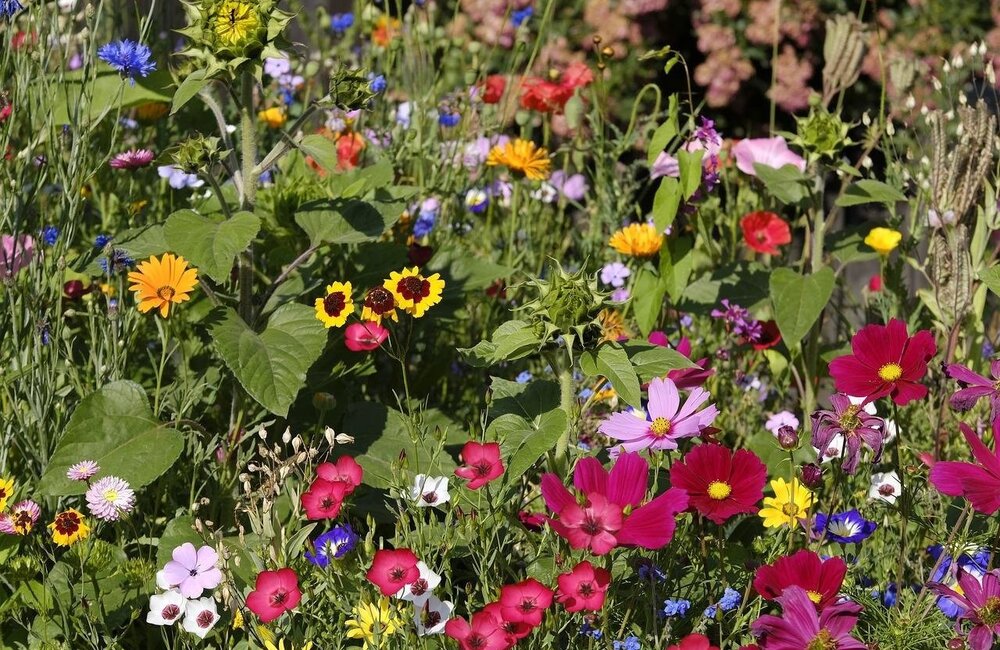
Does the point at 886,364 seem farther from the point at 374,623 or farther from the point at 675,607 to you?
the point at 374,623

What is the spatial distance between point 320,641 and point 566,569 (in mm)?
403

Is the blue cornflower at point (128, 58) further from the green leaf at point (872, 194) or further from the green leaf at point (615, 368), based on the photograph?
the green leaf at point (872, 194)

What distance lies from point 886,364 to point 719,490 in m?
0.34

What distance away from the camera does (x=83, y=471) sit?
1.83 m

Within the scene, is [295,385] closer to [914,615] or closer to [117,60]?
[117,60]

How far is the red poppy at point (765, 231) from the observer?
2617 millimetres

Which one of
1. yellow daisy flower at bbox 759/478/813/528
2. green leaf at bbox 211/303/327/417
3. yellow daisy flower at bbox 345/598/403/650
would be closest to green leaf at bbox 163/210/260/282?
green leaf at bbox 211/303/327/417

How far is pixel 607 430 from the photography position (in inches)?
66.8

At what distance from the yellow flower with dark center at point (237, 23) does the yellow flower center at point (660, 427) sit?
0.92 meters

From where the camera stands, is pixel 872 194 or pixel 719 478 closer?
pixel 719 478

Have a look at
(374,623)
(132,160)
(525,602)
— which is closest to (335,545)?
(374,623)

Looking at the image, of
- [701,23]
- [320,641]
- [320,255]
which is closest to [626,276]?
[320,255]

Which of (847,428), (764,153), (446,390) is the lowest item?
(446,390)

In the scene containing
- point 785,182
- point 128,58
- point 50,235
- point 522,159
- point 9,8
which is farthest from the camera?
point 522,159
